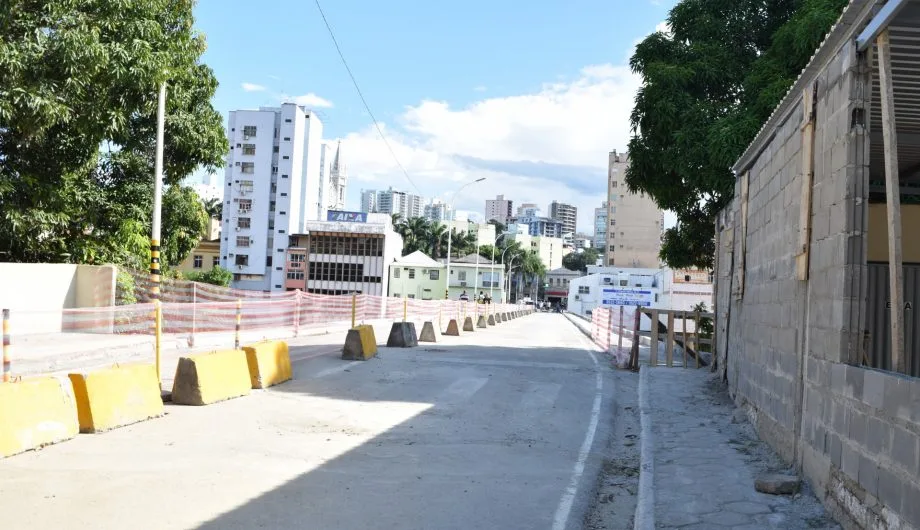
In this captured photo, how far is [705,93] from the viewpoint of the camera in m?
20.5

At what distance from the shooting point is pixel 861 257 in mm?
5633

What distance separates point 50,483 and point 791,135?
25.2 feet

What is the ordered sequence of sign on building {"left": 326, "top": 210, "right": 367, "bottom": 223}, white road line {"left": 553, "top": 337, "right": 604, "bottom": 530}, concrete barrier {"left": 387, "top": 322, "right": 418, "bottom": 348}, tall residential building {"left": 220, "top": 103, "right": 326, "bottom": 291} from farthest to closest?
tall residential building {"left": 220, "top": 103, "right": 326, "bottom": 291}
sign on building {"left": 326, "top": 210, "right": 367, "bottom": 223}
concrete barrier {"left": 387, "top": 322, "right": 418, "bottom": 348}
white road line {"left": 553, "top": 337, "right": 604, "bottom": 530}

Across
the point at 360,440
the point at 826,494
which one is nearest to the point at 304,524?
the point at 360,440

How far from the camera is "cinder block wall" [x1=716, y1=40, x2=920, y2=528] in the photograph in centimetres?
462

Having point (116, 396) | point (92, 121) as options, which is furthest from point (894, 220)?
point (92, 121)

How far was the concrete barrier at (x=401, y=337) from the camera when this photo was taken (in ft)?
70.3

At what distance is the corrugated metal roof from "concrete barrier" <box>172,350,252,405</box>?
26.2 feet

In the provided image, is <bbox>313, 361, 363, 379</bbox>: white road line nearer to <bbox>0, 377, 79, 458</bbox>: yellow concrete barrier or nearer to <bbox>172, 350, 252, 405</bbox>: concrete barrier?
<bbox>172, 350, 252, 405</bbox>: concrete barrier

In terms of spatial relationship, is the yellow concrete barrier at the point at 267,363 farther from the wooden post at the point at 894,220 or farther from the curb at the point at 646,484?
the wooden post at the point at 894,220

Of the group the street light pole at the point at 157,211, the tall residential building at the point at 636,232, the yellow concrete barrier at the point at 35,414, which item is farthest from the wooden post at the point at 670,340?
the tall residential building at the point at 636,232

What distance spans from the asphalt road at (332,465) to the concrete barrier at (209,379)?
0.72ft

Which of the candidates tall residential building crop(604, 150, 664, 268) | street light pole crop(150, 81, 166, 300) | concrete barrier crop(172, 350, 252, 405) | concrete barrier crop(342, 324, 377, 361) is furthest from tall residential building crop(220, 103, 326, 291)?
concrete barrier crop(172, 350, 252, 405)

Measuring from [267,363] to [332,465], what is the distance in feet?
18.4
